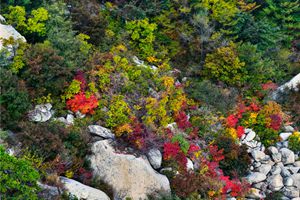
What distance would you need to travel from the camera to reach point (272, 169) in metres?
16.1

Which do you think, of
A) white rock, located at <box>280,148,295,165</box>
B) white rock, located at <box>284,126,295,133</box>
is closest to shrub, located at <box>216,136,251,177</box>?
white rock, located at <box>280,148,295,165</box>

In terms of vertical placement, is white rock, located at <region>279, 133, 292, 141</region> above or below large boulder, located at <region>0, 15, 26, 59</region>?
below

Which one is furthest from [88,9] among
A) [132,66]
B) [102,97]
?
[102,97]

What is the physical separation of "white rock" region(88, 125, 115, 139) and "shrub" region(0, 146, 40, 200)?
12.2 feet

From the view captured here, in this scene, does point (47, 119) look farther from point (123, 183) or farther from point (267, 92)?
point (267, 92)

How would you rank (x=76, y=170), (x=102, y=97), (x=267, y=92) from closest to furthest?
1. (x=76, y=170)
2. (x=102, y=97)
3. (x=267, y=92)

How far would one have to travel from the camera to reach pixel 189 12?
1988 cm

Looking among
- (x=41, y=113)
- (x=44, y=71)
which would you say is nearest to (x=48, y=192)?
(x=41, y=113)

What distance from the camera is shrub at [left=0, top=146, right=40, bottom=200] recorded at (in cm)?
934

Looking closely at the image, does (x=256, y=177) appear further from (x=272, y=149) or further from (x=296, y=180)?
(x=272, y=149)

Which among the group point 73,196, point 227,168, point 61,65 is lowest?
point 227,168

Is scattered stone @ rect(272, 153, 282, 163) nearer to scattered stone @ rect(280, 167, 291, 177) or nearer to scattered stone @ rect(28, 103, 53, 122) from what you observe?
scattered stone @ rect(280, 167, 291, 177)

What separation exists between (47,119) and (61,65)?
5.92 feet

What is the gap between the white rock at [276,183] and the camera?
15.5 meters
